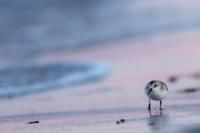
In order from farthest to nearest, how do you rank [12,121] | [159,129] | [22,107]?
[22,107], [12,121], [159,129]

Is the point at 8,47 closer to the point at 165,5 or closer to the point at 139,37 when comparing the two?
the point at 139,37

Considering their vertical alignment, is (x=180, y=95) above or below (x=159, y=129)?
above

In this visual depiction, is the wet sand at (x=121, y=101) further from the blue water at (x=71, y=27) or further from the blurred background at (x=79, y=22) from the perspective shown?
the blurred background at (x=79, y=22)

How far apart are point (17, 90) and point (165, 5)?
1626cm

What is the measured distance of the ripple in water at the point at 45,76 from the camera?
1841cm

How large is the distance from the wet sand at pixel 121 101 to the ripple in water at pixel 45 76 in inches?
16.5

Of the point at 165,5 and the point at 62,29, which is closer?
the point at 62,29

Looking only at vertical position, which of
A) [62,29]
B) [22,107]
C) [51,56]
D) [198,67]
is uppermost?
[62,29]

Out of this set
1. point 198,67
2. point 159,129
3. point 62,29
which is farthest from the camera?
point 62,29

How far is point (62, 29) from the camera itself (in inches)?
1217

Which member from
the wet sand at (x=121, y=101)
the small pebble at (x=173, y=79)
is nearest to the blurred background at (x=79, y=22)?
the wet sand at (x=121, y=101)

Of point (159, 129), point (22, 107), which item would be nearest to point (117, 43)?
point (22, 107)

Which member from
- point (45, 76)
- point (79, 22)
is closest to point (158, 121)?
point (45, 76)

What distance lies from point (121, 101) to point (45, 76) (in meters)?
4.24
